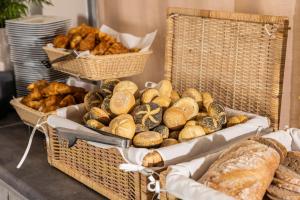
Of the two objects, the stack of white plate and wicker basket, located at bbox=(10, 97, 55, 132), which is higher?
the stack of white plate

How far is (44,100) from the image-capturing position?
1.45 m

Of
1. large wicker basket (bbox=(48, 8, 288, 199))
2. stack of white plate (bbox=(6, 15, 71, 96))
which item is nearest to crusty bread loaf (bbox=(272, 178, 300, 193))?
large wicker basket (bbox=(48, 8, 288, 199))

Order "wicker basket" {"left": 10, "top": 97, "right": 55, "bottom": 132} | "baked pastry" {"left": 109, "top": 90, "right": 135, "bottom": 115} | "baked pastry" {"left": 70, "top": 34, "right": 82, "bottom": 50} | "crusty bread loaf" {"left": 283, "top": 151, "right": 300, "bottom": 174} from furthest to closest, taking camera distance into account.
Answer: "baked pastry" {"left": 70, "top": 34, "right": 82, "bottom": 50} < "wicker basket" {"left": 10, "top": 97, "right": 55, "bottom": 132} < "baked pastry" {"left": 109, "top": 90, "right": 135, "bottom": 115} < "crusty bread loaf" {"left": 283, "top": 151, "right": 300, "bottom": 174}

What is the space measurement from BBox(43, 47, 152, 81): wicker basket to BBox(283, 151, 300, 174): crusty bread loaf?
72 centimetres

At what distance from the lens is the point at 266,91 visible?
1.16 m

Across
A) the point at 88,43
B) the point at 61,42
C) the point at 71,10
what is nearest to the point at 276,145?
the point at 88,43

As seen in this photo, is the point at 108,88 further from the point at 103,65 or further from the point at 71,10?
the point at 71,10

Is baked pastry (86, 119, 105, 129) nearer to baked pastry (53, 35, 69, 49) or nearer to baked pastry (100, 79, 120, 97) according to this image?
baked pastry (100, 79, 120, 97)

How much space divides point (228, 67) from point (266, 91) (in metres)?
0.14

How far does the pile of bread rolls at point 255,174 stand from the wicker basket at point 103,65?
681 mm

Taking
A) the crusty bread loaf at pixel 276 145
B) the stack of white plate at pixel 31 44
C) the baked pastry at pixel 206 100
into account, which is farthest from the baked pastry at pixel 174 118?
the stack of white plate at pixel 31 44

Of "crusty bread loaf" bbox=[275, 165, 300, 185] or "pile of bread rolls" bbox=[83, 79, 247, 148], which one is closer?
"crusty bread loaf" bbox=[275, 165, 300, 185]

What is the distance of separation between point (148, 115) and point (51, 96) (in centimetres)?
55

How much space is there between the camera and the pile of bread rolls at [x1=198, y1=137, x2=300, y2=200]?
0.72 m
